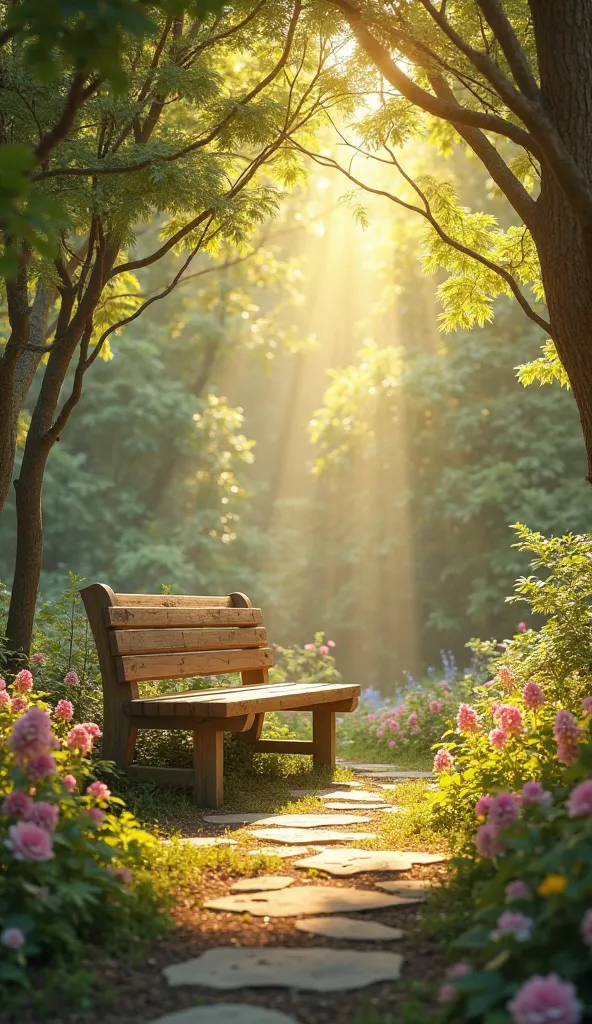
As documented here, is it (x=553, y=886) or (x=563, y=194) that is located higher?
(x=563, y=194)

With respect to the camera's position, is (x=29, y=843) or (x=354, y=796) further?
(x=354, y=796)

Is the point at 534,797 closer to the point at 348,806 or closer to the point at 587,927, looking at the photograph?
the point at 587,927

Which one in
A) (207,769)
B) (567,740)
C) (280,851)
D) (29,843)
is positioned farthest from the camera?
(207,769)

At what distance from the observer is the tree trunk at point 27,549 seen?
21.2 ft

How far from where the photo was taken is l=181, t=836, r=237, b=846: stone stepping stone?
4.33m

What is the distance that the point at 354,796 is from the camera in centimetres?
592

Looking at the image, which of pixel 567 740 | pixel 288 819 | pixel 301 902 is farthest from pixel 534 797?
pixel 288 819

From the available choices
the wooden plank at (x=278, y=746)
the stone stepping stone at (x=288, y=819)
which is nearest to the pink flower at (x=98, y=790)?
the stone stepping stone at (x=288, y=819)

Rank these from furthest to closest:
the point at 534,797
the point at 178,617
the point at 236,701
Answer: the point at 178,617 → the point at 236,701 → the point at 534,797

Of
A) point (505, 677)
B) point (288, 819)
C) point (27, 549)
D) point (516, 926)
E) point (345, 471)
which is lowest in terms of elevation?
point (288, 819)

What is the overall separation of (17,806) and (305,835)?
208cm

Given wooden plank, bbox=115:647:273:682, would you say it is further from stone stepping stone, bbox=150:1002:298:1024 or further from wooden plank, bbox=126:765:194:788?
stone stepping stone, bbox=150:1002:298:1024

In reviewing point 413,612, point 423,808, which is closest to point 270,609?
point 413,612

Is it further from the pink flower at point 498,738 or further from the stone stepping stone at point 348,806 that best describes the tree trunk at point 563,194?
the stone stepping stone at point 348,806
